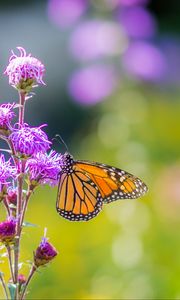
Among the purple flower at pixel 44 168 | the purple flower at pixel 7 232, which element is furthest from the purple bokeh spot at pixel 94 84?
the purple flower at pixel 7 232

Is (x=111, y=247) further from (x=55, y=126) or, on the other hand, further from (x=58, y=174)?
(x=55, y=126)

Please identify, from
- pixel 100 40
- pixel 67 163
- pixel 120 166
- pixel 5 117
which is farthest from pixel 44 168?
pixel 100 40

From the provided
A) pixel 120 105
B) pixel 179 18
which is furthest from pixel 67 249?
pixel 179 18

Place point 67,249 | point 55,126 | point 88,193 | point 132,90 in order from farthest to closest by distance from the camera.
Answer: point 55,126 → point 132,90 → point 67,249 → point 88,193

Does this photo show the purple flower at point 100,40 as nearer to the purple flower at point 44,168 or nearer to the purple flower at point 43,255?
the purple flower at point 44,168

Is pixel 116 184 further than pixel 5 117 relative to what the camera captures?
Yes

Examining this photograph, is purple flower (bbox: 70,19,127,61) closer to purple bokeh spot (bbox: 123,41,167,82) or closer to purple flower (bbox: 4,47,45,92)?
purple bokeh spot (bbox: 123,41,167,82)

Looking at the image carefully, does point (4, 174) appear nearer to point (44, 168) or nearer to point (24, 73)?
point (44, 168)
